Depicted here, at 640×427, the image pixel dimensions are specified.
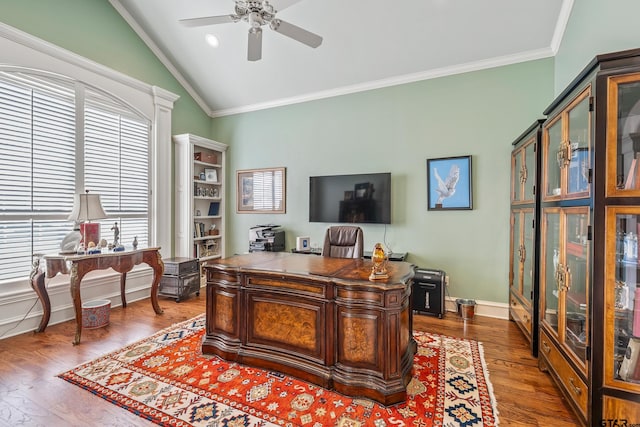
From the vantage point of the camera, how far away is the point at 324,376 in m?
2.05

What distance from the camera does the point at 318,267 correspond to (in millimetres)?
2412

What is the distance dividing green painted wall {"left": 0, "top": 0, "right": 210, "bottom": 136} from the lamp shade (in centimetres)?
181

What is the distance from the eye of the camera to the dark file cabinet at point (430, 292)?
3.45 m

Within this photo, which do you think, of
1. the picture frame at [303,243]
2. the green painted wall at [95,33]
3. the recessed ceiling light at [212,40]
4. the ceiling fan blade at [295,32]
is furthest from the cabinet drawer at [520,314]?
the green painted wall at [95,33]

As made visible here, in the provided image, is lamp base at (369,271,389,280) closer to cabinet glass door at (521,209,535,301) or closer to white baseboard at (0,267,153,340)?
cabinet glass door at (521,209,535,301)

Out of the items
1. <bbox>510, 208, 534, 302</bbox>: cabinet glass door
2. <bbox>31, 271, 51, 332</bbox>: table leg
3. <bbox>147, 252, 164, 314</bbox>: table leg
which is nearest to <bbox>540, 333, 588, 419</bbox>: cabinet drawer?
<bbox>510, 208, 534, 302</bbox>: cabinet glass door

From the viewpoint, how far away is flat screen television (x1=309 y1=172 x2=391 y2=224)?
3.95m

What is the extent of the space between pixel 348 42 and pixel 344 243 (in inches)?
98.5

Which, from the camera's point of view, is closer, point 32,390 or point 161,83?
point 32,390

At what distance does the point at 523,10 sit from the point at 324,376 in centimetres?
387

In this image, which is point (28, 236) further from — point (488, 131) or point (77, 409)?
point (488, 131)

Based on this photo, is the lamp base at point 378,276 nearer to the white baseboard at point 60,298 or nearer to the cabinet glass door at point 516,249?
the cabinet glass door at point 516,249

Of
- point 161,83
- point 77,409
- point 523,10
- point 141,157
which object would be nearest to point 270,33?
point 161,83

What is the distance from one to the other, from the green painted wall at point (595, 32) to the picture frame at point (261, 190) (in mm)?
3675
